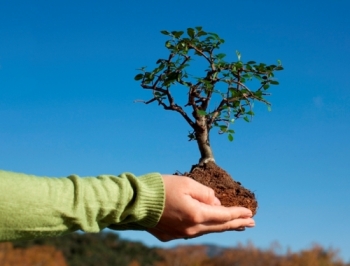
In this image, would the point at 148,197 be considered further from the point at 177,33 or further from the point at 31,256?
the point at 31,256

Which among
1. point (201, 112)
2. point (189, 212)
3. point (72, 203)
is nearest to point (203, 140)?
point (201, 112)

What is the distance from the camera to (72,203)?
149 cm

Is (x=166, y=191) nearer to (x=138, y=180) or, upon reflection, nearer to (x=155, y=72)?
(x=138, y=180)

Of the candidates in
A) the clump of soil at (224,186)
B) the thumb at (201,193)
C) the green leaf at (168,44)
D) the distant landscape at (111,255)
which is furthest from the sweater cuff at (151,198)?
the distant landscape at (111,255)

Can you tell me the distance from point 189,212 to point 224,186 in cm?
48

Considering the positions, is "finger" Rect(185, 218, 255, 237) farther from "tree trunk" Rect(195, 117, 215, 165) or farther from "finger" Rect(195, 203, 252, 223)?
"tree trunk" Rect(195, 117, 215, 165)

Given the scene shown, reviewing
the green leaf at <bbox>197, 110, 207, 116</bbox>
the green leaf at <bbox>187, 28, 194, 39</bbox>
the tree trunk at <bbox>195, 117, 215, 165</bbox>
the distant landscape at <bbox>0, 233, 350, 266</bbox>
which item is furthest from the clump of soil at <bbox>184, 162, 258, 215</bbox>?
the distant landscape at <bbox>0, 233, 350, 266</bbox>

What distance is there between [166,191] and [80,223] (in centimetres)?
28

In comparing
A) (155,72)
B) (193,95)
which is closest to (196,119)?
(193,95)

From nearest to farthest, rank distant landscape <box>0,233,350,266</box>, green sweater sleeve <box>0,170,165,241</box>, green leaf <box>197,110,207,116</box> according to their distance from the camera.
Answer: green sweater sleeve <box>0,170,165,241</box> < green leaf <box>197,110,207,116</box> < distant landscape <box>0,233,350,266</box>

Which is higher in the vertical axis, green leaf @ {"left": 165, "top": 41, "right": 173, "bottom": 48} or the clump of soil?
green leaf @ {"left": 165, "top": 41, "right": 173, "bottom": 48}

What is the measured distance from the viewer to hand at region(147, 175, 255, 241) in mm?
1624

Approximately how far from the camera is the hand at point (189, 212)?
5.33 feet

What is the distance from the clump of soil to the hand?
0.22m
